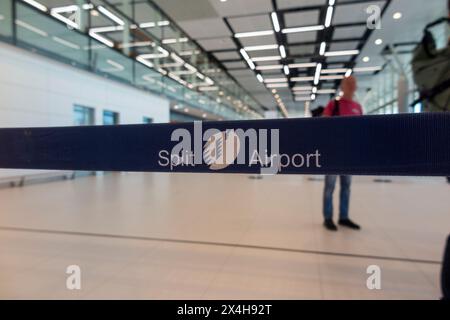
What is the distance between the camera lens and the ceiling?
5.46 m

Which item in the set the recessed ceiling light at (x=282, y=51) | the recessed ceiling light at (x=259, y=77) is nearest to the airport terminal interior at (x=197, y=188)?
the recessed ceiling light at (x=282, y=51)

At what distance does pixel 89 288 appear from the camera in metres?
1.52

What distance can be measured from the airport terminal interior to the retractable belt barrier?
19cm

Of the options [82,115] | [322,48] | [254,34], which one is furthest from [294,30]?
[82,115]

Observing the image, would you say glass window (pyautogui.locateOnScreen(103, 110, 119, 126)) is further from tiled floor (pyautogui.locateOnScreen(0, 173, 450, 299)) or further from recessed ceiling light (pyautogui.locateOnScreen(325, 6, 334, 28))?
recessed ceiling light (pyautogui.locateOnScreen(325, 6, 334, 28))

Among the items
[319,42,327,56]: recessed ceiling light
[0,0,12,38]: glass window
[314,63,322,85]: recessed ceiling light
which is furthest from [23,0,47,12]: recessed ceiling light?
[314,63,322,85]: recessed ceiling light

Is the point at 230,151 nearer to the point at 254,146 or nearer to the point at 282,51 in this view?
the point at 254,146

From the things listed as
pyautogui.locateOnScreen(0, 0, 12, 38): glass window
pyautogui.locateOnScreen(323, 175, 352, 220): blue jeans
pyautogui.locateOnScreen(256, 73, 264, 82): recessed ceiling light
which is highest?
pyautogui.locateOnScreen(256, 73, 264, 82): recessed ceiling light

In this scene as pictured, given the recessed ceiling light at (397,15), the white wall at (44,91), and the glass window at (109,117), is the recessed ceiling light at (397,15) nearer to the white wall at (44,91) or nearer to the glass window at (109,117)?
the white wall at (44,91)

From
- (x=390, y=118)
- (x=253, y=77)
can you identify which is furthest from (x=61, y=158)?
(x=253, y=77)

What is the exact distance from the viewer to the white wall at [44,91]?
5.63 m

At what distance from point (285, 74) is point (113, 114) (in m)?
7.04

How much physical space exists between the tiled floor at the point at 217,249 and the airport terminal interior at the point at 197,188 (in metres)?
0.01
